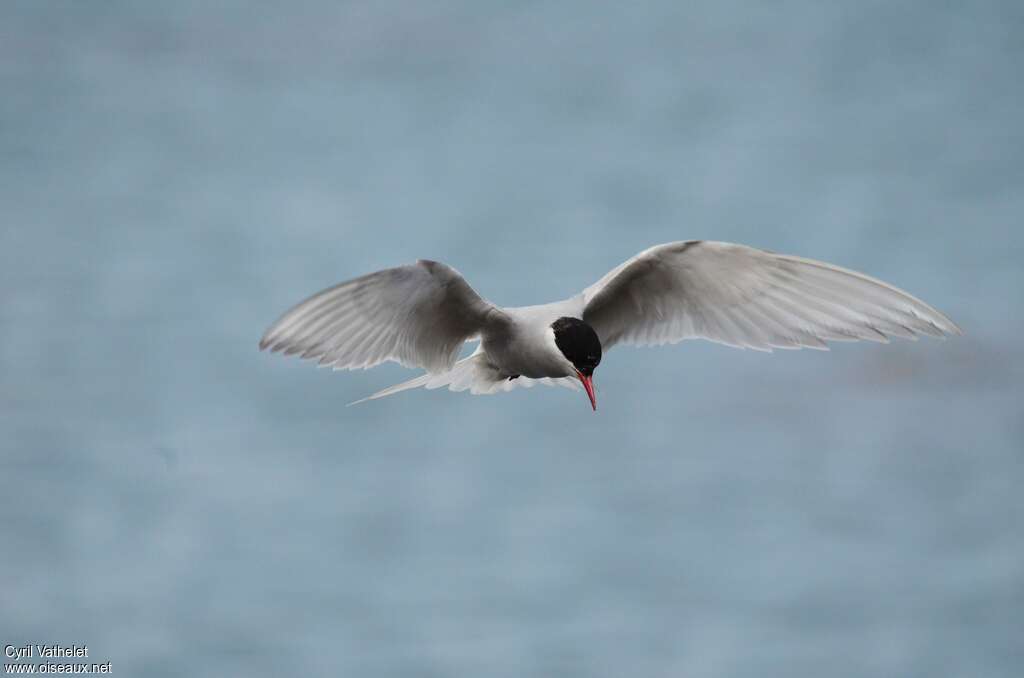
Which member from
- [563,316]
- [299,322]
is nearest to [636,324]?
[563,316]

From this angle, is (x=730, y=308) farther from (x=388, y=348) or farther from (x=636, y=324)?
(x=388, y=348)

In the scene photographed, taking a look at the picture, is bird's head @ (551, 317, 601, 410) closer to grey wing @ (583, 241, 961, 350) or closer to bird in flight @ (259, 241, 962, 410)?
bird in flight @ (259, 241, 962, 410)

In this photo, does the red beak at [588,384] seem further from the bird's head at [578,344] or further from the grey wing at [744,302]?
the grey wing at [744,302]

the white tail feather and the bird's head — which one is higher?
the white tail feather

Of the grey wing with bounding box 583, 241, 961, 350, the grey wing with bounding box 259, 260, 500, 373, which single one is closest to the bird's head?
the grey wing with bounding box 259, 260, 500, 373

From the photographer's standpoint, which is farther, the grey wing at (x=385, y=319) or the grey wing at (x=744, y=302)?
the grey wing at (x=744, y=302)

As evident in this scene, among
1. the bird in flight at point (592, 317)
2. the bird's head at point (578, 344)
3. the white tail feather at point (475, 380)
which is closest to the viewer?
the bird's head at point (578, 344)

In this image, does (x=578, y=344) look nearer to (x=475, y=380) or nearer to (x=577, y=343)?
(x=577, y=343)

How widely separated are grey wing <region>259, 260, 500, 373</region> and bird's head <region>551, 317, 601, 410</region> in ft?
1.58

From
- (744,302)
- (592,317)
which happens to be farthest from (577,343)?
(744,302)

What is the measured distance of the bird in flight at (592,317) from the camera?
588cm

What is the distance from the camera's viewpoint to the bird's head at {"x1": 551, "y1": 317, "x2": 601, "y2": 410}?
5.77 metres

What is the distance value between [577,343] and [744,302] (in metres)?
1.21

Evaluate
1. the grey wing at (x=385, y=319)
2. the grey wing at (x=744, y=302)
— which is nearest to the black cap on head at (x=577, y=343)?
the grey wing at (x=385, y=319)
